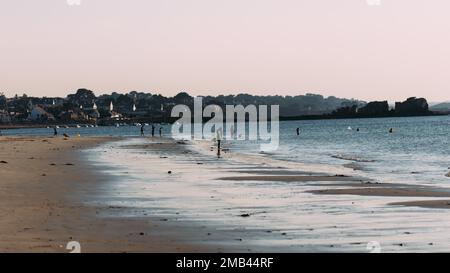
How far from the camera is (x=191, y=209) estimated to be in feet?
57.8

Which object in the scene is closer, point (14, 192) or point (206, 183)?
point (14, 192)

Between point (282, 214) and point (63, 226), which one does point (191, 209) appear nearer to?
point (282, 214)

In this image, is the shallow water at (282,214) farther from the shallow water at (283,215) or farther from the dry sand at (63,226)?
the dry sand at (63,226)

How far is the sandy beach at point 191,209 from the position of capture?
12.6 m

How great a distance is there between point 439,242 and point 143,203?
823 centimetres

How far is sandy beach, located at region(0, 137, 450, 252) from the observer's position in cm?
1255

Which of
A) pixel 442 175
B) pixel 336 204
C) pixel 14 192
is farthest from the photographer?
pixel 442 175

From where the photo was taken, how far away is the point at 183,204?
18688mm

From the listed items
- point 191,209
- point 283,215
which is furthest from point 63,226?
point 283,215

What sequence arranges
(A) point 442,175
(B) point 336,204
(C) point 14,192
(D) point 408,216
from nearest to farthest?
(D) point 408,216
(B) point 336,204
(C) point 14,192
(A) point 442,175

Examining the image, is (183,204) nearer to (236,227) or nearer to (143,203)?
(143,203)

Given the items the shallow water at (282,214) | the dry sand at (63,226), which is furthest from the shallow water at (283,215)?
the dry sand at (63,226)

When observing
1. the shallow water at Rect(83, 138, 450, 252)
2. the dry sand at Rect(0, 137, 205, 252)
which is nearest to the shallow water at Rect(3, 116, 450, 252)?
the shallow water at Rect(83, 138, 450, 252)
